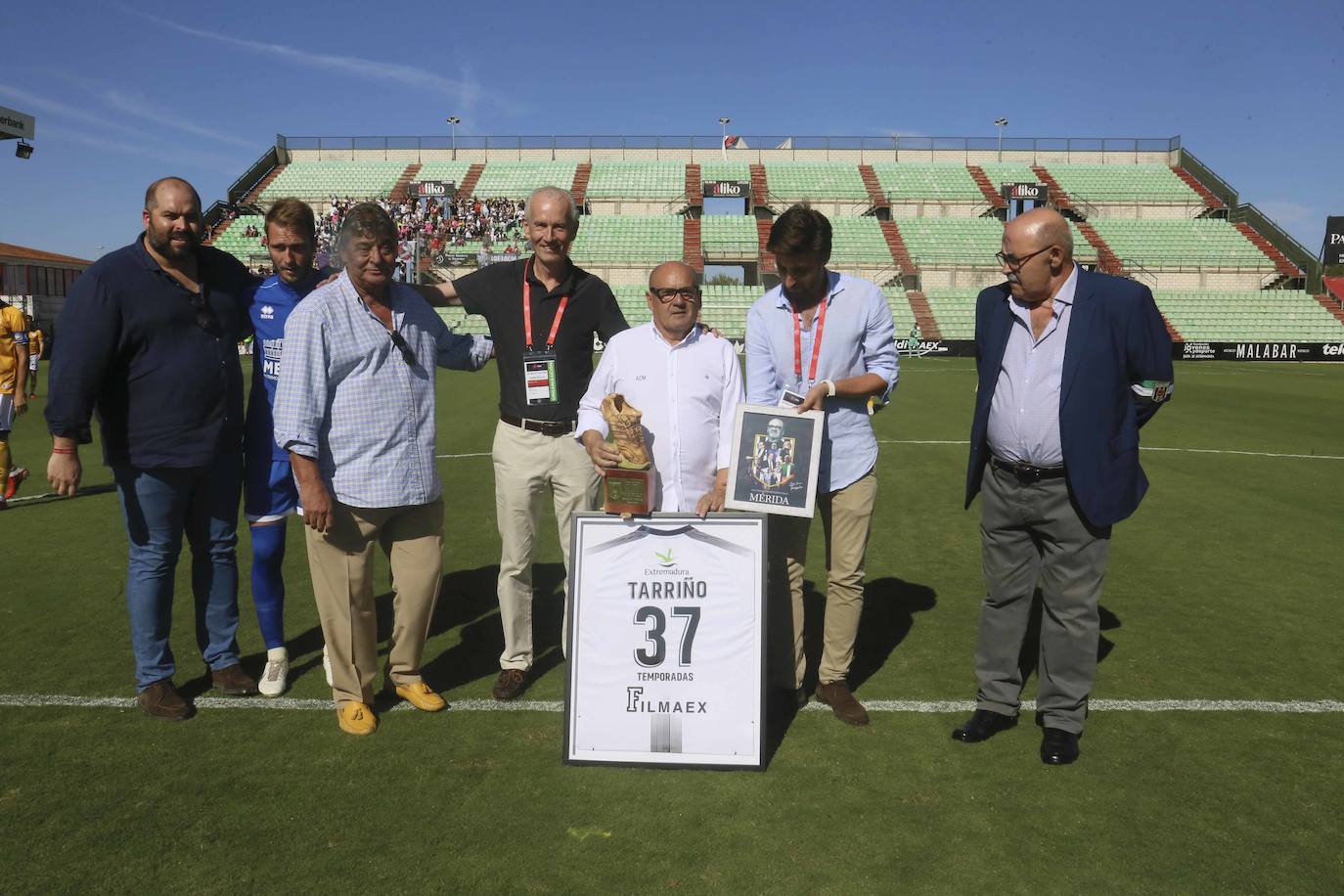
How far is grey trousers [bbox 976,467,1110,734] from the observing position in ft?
12.1

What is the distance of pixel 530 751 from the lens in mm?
3699

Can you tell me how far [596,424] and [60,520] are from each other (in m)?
6.27

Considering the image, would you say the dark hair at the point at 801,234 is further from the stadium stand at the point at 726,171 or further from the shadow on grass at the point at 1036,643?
the stadium stand at the point at 726,171

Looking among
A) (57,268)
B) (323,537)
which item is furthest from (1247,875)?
(57,268)

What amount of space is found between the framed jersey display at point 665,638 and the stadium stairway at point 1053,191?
45131mm

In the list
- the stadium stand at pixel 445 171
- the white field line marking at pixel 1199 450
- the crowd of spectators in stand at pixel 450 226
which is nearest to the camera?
the white field line marking at pixel 1199 450

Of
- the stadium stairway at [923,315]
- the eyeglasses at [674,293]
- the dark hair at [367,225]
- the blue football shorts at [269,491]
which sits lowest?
the blue football shorts at [269,491]

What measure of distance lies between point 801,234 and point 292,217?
2202 millimetres

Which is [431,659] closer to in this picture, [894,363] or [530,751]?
[530,751]

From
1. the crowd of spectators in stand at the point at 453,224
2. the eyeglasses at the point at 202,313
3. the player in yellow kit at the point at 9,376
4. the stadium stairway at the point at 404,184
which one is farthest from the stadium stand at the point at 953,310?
the eyeglasses at the point at 202,313

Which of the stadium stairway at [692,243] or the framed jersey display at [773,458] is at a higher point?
the stadium stairway at [692,243]

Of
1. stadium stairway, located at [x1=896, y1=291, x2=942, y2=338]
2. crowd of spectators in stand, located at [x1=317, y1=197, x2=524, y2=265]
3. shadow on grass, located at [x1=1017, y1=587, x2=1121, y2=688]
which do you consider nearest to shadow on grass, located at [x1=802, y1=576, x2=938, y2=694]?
shadow on grass, located at [x1=1017, y1=587, x2=1121, y2=688]

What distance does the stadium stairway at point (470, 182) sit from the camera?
45719 millimetres

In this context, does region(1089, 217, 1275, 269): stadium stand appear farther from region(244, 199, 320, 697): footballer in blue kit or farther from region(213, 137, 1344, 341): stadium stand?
region(244, 199, 320, 697): footballer in blue kit
